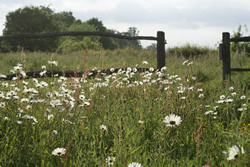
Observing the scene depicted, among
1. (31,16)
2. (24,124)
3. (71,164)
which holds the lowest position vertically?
(71,164)

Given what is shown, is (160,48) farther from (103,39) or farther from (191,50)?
(103,39)

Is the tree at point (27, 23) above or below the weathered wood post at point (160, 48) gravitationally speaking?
above

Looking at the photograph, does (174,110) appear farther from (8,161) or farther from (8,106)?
(8,106)

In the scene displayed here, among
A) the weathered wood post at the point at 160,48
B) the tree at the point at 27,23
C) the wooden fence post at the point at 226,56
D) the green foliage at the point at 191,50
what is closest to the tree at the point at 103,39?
the tree at the point at 27,23

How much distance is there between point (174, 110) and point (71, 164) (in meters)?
1.24

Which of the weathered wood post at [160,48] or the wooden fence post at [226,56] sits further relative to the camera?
the weathered wood post at [160,48]

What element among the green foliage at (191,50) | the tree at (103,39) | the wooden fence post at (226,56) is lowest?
the wooden fence post at (226,56)

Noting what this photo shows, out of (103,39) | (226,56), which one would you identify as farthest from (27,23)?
(226,56)

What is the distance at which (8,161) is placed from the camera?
7.91ft

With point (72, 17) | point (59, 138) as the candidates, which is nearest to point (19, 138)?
point (59, 138)

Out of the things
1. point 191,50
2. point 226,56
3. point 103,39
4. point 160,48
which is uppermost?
point 103,39

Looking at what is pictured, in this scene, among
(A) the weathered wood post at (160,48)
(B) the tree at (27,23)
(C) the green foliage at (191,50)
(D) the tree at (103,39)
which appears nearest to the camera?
(A) the weathered wood post at (160,48)

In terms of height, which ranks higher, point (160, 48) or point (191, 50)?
point (191, 50)

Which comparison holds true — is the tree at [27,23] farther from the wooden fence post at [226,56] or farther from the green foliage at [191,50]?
the wooden fence post at [226,56]
